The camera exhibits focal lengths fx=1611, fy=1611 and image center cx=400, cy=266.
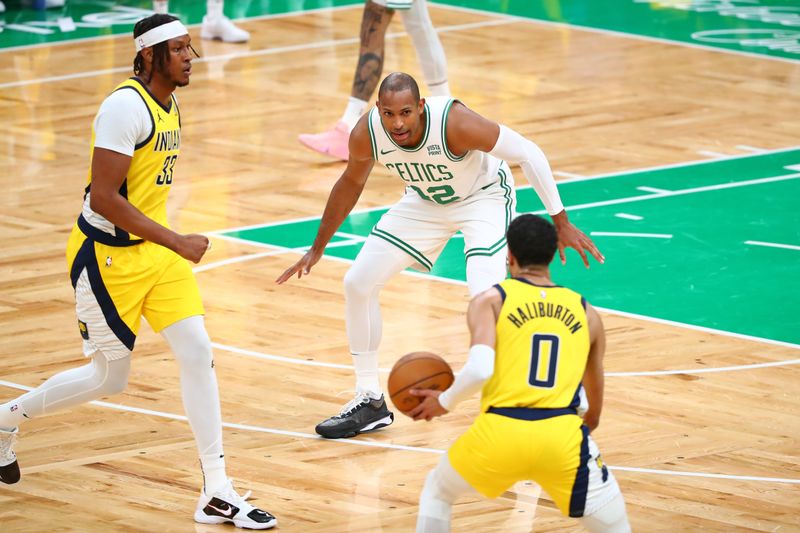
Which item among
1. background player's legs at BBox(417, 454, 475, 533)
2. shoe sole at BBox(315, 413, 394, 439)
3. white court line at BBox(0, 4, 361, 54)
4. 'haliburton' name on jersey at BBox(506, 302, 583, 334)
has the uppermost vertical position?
'haliburton' name on jersey at BBox(506, 302, 583, 334)

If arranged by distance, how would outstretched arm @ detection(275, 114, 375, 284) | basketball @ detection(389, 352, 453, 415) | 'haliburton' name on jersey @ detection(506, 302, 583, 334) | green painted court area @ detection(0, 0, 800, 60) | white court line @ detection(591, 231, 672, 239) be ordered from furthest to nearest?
green painted court area @ detection(0, 0, 800, 60) → white court line @ detection(591, 231, 672, 239) → outstretched arm @ detection(275, 114, 375, 284) → basketball @ detection(389, 352, 453, 415) → 'haliburton' name on jersey @ detection(506, 302, 583, 334)

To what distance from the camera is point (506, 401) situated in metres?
5.43

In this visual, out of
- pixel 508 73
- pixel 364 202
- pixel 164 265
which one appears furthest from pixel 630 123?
pixel 164 265

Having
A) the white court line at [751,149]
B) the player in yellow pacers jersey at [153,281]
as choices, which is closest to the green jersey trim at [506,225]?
the player in yellow pacers jersey at [153,281]

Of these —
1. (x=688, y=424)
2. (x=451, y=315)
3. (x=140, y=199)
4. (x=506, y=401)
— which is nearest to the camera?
(x=506, y=401)

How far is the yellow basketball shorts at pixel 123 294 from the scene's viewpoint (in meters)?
6.51

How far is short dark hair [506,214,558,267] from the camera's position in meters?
5.51

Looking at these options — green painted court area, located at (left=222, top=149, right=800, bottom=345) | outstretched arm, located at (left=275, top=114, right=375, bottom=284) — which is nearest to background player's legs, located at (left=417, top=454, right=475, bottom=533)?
outstretched arm, located at (left=275, top=114, right=375, bottom=284)

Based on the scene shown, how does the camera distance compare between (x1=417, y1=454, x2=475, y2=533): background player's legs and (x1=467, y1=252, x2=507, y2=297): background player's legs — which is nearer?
(x1=417, y1=454, x2=475, y2=533): background player's legs

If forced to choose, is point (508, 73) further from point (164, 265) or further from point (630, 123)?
point (164, 265)

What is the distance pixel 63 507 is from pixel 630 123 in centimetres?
827

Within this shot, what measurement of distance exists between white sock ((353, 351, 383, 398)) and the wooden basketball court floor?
0.24 meters

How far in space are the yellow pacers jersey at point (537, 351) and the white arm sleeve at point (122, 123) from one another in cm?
178

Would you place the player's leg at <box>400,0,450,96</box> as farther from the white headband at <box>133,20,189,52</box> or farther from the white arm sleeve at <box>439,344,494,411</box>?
the white arm sleeve at <box>439,344,494,411</box>
